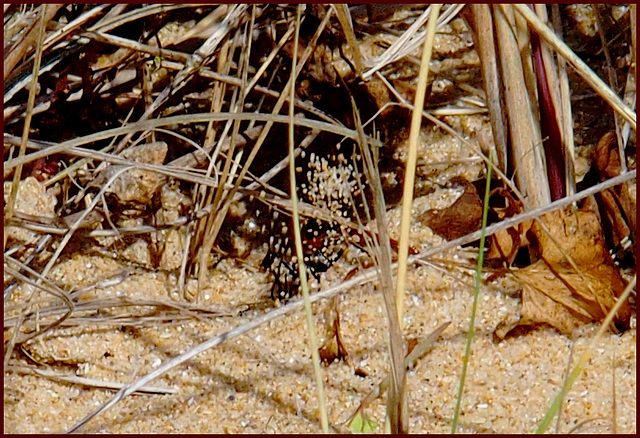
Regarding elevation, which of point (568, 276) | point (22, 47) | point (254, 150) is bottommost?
point (568, 276)

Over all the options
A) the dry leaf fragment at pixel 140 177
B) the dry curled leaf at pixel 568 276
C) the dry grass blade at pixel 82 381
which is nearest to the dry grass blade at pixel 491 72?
the dry curled leaf at pixel 568 276

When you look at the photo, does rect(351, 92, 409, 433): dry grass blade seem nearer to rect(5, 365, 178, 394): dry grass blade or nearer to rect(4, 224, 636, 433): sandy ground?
rect(4, 224, 636, 433): sandy ground

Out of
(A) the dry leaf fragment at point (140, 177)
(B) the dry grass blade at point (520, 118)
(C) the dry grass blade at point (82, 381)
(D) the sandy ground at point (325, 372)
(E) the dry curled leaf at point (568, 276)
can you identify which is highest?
(B) the dry grass blade at point (520, 118)

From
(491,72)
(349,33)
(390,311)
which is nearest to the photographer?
(390,311)

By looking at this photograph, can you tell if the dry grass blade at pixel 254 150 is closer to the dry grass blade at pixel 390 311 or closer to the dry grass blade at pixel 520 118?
the dry grass blade at pixel 520 118

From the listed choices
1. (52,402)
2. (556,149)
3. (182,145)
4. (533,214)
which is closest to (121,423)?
(52,402)

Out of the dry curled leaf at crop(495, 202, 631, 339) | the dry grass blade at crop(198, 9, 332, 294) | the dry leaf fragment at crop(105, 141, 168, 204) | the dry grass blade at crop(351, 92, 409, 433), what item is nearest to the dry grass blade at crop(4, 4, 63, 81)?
the dry leaf fragment at crop(105, 141, 168, 204)

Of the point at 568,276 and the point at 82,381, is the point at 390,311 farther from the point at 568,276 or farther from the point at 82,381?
the point at 82,381

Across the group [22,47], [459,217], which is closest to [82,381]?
[22,47]

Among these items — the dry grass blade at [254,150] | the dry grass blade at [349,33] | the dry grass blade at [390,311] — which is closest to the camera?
the dry grass blade at [390,311]

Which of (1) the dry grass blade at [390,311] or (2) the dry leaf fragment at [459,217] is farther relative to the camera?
(2) the dry leaf fragment at [459,217]

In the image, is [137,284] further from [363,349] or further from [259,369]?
[363,349]
